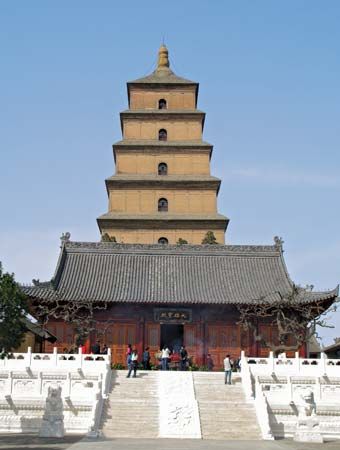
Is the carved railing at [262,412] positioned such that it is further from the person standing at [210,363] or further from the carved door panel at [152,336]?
the carved door panel at [152,336]

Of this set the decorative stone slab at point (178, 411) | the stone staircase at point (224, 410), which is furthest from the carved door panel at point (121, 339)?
the decorative stone slab at point (178, 411)

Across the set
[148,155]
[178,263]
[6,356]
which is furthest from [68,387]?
A: [148,155]

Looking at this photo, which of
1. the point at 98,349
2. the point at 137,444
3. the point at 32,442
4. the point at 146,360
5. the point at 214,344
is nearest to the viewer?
the point at 137,444

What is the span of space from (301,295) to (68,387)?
1325 centimetres

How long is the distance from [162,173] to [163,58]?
8140 millimetres

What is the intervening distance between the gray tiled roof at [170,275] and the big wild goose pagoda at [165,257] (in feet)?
0.15

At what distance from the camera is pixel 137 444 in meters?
15.1

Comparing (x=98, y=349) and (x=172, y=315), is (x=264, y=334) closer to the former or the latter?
(x=172, y=315)

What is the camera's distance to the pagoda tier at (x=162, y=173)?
1526 inches

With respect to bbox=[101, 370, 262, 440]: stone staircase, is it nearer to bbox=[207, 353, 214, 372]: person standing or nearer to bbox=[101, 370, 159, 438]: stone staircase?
bbox=[101, 370, 159, 438]: stone staircase

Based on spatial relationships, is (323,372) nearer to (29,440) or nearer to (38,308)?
(29,440)

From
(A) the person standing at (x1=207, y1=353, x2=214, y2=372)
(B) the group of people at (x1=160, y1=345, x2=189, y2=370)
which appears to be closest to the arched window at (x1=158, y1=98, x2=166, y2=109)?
(A) the person standing at (x1=207, y1=353, x2=214, y2=372)

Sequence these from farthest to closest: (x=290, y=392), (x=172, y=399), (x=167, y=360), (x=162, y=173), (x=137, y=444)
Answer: (x=162, y=173)
(x=167, y=360)
(x=290, y=392)
(x=172, y=399)
(x=137, y=444)

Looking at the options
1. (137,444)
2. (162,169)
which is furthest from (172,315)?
(137,444)
